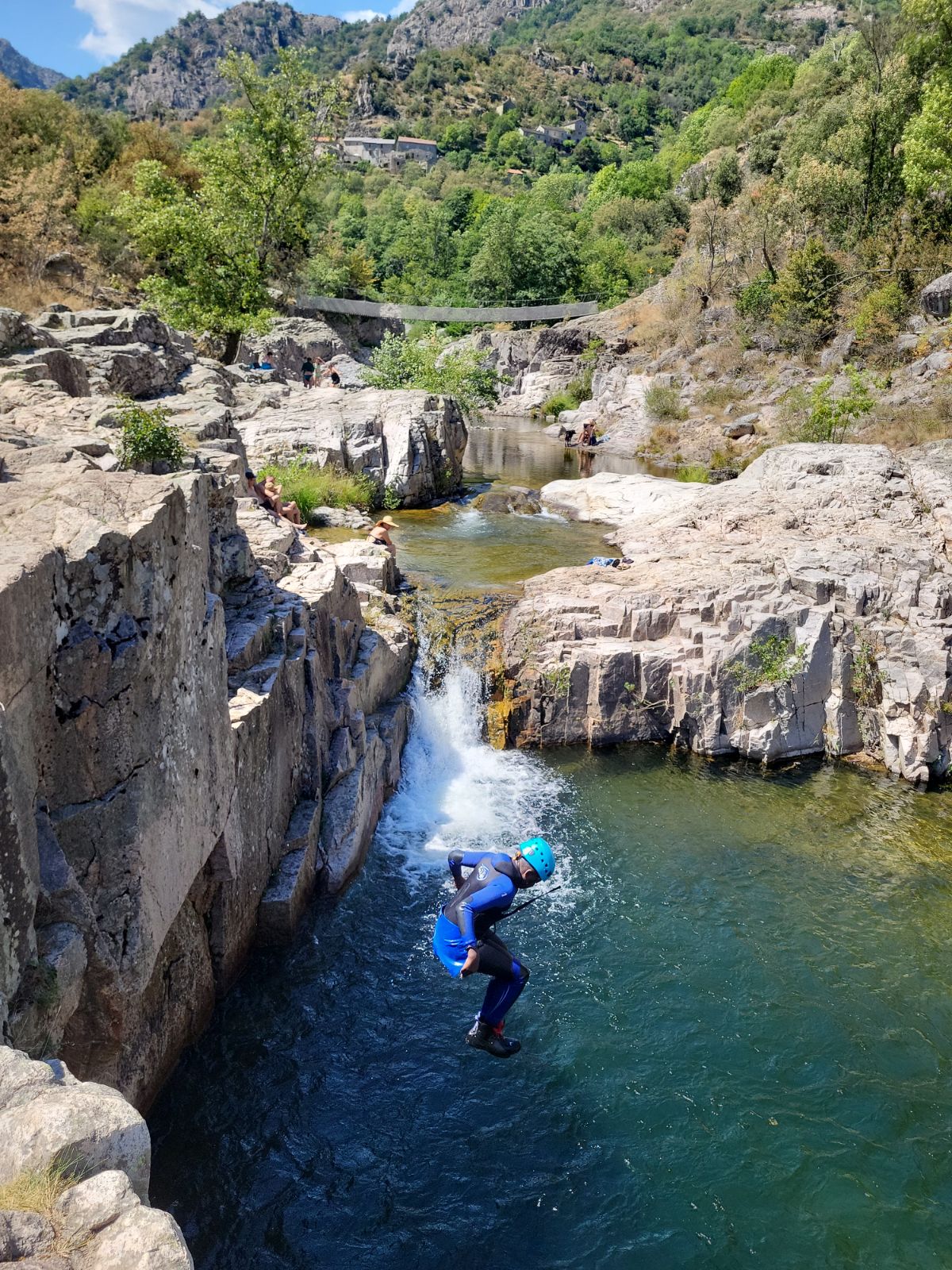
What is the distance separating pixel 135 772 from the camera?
19.9 ft

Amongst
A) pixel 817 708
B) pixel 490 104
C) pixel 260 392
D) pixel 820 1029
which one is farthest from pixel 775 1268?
pixel 490 104

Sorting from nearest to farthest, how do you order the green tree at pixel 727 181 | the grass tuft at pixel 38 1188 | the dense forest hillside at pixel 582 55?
the grass tuft at pixel 38 1188, the green tree at pixel 727 181, the dense forest hillside at pixel 582 55

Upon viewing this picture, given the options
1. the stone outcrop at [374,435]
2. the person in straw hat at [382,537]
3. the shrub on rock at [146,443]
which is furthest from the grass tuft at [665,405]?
the shrub on rock at [146,443]

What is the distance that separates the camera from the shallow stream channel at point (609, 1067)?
620 cm

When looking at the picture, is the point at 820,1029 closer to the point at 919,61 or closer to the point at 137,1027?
the point at 137,1027

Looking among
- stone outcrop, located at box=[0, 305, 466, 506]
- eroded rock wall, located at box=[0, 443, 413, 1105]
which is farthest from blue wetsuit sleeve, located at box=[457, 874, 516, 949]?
stone outcrop, located at box=[0, 305, 466, 506]

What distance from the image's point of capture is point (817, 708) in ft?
43.2

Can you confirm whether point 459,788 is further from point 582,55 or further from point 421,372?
point 582,55

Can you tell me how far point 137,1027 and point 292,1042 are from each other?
164cm

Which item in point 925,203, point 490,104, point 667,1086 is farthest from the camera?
point 490,104

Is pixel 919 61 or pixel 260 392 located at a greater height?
pixel 919 61

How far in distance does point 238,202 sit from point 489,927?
23.7m

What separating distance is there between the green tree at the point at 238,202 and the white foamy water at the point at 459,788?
48.6 feet

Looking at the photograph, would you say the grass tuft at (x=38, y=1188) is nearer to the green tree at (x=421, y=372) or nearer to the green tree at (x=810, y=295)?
the green tree at (x=421, y=372)
